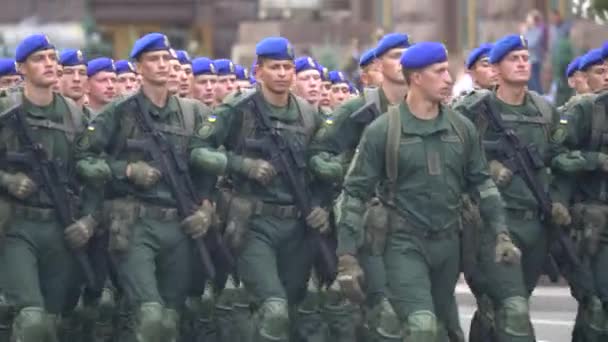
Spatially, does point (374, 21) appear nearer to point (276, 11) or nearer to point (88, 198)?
point (276, 11)

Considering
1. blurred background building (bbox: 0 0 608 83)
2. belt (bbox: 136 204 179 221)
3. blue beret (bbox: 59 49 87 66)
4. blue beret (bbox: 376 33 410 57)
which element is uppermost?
blue beret (bbox: 376 33 410 57)

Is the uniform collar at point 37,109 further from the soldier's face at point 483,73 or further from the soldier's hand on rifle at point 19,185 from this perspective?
the soldier's face at point 483,73

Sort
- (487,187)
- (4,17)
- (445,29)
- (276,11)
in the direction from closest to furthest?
(487,187) → (445,29) → (276,11) → (4,17)

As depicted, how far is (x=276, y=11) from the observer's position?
4297 centimetres

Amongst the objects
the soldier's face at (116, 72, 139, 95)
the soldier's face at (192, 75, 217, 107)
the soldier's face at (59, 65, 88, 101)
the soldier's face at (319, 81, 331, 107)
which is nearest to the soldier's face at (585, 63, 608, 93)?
the soldier's face at (319, 81, 331, 107)

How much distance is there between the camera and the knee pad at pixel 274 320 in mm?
16656

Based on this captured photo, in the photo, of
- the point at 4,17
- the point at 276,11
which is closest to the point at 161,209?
the point at 276,11

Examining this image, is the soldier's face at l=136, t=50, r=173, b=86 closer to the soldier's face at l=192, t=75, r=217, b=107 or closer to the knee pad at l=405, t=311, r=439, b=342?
the soldier's face at l=192, t=75, r=217, b=107

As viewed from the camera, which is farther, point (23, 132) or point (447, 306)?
point (23, 132)

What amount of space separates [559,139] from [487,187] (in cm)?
206

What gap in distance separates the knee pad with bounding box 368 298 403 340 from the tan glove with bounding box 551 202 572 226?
1677 millimetres

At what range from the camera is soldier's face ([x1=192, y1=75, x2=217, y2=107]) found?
66.0 feet

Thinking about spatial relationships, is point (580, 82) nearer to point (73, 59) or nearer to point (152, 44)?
point (152, 44)

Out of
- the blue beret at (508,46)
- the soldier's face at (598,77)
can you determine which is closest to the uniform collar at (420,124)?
the blue beret at (508,46)
